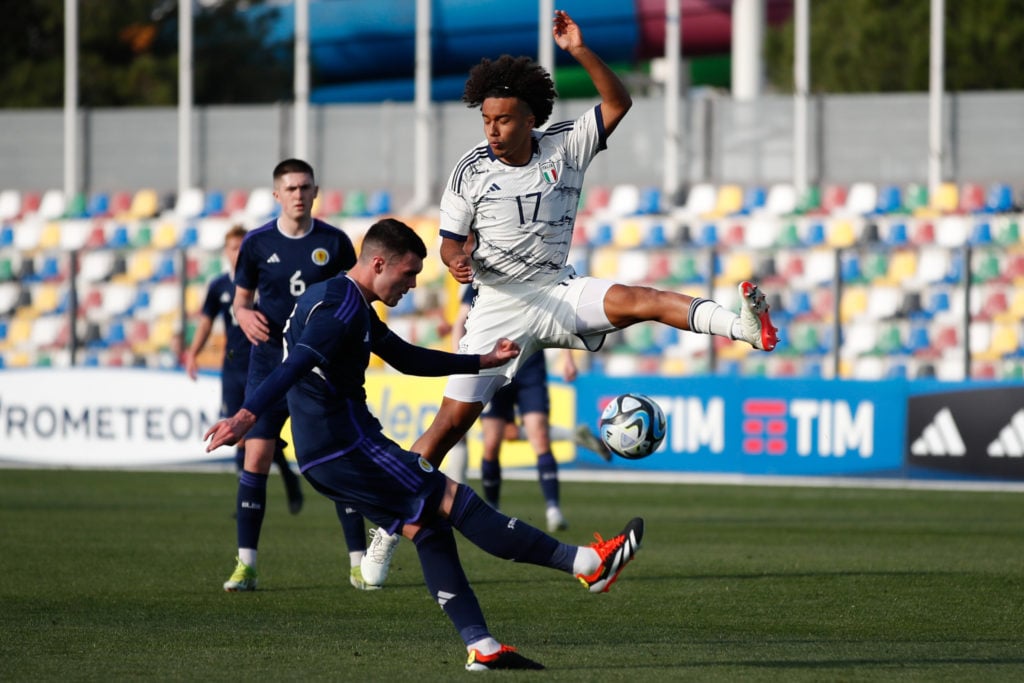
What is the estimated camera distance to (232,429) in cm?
642

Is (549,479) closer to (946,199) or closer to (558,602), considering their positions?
(558,602)

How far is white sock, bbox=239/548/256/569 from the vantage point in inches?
374

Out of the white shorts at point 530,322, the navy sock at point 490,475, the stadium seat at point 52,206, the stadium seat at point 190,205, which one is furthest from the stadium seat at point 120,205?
the white shorts at point 530,322

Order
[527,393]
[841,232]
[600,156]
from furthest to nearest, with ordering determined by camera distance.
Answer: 1. [600,156]
2. [841,232]
3. [527,393]

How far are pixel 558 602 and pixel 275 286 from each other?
8.05ft

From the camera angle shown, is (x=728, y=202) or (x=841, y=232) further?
(x=728, y=202)

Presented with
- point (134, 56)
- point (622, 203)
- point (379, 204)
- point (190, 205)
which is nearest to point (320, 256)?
point (622, 203)

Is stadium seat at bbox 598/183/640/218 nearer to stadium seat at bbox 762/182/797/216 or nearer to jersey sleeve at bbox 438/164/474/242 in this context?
stadium seat at bbox 762/182/797/216

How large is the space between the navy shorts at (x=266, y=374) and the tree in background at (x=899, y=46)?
118 feet

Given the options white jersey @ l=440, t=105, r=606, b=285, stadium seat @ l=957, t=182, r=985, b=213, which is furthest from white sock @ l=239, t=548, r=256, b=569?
stadium seat @ l=957, t=182, r=985, b=213

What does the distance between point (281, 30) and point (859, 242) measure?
2354 cm

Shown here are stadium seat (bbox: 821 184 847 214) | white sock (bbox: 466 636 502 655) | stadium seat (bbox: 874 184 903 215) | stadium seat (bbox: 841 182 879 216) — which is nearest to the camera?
white sock (bbox: 466 636 502 655)

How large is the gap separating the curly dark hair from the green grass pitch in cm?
255

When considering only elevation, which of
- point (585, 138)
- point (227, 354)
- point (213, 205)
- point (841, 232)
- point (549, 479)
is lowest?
point (549, 479)
